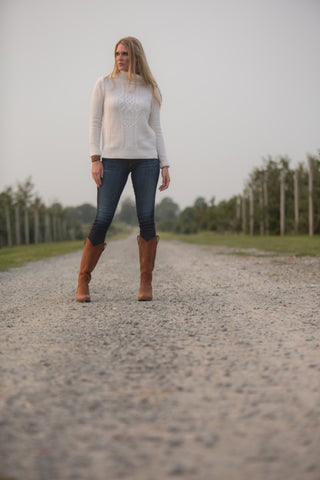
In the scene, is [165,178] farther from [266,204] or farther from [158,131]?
[266,204]

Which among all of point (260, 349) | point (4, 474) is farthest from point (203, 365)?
point (4, 474)

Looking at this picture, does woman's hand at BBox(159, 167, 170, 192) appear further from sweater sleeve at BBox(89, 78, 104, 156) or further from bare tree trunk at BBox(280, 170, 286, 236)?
bare tree trunk at BBox(280, 170, 286, 236)

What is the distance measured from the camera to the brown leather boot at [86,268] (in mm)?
4020

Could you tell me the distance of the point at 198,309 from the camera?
3.50m

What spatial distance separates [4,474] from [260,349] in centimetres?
148

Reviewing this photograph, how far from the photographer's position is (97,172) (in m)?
3.99

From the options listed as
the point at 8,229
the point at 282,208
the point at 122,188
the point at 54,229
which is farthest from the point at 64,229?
the point at 122,188

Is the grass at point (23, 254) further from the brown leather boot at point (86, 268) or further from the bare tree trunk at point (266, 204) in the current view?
the bare tree trunk at point (266, 204)

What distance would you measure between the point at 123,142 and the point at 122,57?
0.74m

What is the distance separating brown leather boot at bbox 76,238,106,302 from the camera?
4020 millimetres

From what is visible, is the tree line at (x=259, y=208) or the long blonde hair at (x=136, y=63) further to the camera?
the tree line at (x=259, y=208)

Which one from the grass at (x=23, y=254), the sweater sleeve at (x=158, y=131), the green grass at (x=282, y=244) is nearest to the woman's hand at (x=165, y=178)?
the sweater sleeve at (x=158, y=131)

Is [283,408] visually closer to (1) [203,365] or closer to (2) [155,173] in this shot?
(1) [203,365]

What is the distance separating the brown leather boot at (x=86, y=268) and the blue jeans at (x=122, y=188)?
58 mm
